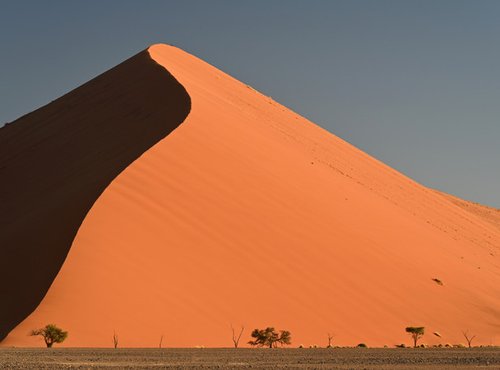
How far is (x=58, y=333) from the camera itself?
23531mm

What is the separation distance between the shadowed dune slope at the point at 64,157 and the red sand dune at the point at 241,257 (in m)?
0.35

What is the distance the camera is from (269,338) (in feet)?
84.6

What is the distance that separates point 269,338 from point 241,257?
15.8 ft

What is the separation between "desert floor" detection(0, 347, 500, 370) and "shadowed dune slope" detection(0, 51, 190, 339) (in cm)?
452

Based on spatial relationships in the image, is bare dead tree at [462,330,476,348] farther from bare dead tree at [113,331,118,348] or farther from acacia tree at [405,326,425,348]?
bare dead tree at [113,331,118,348]

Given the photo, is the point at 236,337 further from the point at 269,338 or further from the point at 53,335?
the point at 53,335

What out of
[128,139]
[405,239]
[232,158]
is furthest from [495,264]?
[128,139]

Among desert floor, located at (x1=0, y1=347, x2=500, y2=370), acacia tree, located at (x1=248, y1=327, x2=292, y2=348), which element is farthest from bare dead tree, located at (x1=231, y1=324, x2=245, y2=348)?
desert floor, located at (x1=0, y1=347, x2=500, y2=370)

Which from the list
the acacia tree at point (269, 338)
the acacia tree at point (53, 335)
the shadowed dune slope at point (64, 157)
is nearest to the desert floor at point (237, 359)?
the acacia tree at point (53, 335)

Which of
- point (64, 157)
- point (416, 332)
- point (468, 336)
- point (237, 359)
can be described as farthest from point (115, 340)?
point (64, 157)

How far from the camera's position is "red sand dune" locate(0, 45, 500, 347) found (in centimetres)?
2600

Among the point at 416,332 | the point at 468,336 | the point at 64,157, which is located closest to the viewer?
the point at 416,332

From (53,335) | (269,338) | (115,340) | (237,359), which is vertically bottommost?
(237,359)

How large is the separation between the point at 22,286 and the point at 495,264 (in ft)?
83.1
